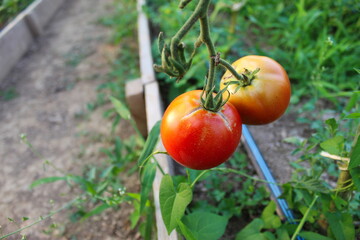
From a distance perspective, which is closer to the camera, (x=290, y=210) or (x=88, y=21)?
(x=290, y=210)

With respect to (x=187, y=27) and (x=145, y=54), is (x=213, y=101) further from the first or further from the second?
(x=145, y=54)

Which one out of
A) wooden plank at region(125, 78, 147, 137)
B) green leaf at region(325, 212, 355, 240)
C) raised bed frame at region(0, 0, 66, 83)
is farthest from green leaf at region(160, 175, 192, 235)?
raised bed frame at region(0, 0, 66, 83)

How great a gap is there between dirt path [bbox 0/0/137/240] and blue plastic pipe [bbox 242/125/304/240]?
2.08ft

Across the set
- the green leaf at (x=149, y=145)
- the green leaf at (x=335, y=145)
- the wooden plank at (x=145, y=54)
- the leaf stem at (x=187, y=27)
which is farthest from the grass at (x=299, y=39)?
the leaf stem at (x=187, y=27)

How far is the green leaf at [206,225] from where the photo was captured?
816 mm

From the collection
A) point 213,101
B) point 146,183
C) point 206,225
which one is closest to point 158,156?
point 146,183

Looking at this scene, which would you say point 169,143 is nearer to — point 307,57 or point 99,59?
point 307,57

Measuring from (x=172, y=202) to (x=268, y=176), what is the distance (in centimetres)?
58

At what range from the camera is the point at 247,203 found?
1.09 meters

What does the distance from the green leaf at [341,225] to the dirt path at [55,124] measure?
80 cm

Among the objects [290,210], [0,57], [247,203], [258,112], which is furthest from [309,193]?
[0,57]

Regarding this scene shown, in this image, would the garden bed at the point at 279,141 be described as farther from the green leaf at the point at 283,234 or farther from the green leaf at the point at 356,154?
the green leaf at the point at 356,154

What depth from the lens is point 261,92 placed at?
632 mm

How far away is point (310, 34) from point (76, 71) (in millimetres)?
1919
